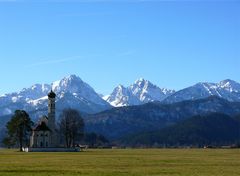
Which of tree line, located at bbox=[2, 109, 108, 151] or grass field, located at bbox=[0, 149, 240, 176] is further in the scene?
tree line, located at bbox=[2, 109, 108, 151]

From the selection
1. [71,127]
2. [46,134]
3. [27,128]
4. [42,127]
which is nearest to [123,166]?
[27,128]

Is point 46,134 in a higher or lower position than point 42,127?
lower

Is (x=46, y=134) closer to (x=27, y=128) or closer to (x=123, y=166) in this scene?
(x=27, y=128)

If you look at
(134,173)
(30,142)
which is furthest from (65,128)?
(134,173)

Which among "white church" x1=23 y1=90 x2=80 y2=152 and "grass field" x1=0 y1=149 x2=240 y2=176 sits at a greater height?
"white church" x1=23 y1=90 x2=80 y2=152

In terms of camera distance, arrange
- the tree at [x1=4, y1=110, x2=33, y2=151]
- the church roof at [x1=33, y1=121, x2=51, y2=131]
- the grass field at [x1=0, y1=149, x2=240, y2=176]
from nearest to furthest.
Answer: the grass field at [x1=0, y1=149, x2=240, y2=176], the tree at [x1=4, y1=110, x2=33, y2=151], the church roof at [x1=33, y1=121, x2=51, y2=131]

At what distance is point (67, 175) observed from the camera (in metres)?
49.1

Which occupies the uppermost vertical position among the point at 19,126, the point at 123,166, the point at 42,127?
the point at 42,127

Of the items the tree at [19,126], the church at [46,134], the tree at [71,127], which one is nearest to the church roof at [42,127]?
the church at [46,134]

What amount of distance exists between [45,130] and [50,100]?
456 inches

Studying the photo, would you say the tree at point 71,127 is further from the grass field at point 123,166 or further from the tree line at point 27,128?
the grass field at point 123,166

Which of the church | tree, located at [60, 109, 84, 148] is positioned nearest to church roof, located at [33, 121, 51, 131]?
the church

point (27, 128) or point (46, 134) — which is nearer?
point (27, 128)

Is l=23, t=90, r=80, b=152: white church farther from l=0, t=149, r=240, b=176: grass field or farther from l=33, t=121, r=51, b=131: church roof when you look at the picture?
l=0, t=149, r=240, b=176: grass field
